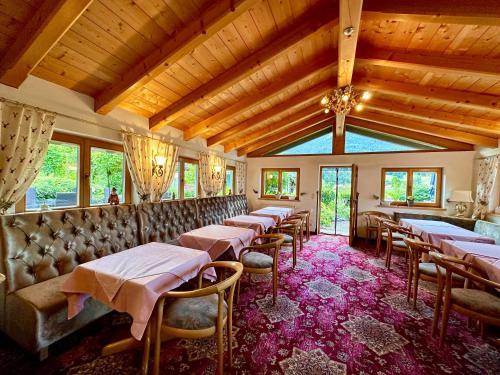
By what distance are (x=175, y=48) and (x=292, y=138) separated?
4552 mm

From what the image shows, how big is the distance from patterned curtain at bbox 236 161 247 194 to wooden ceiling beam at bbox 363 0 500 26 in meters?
4.66

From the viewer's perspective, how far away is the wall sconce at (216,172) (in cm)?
493

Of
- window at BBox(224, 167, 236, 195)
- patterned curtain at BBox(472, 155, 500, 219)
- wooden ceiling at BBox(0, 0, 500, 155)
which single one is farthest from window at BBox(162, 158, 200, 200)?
patterned curtain at BBox(472, 155, 500, 219)

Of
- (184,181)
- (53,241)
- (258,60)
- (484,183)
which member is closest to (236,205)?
(184,181)

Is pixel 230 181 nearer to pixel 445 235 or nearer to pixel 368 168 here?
pixel 368 168

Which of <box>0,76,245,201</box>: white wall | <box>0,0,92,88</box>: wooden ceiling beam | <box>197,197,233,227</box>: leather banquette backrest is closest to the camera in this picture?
<box>0,0,92,88</box>: wooden ceiling beam

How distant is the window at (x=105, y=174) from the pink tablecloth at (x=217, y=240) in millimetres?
1327

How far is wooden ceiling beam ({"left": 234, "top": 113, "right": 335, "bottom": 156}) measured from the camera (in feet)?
17.7

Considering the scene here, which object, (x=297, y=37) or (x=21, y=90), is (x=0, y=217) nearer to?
(x=21, y=90)

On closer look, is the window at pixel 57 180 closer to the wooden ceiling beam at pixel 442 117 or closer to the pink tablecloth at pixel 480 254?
the pink tablecloth at pixel 480 254

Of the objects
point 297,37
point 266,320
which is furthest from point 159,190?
point 297,37

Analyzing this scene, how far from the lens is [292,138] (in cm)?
616

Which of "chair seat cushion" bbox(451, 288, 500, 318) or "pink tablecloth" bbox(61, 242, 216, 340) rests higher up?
"pink tablecloth" bbox(61, 242, 216, 340)

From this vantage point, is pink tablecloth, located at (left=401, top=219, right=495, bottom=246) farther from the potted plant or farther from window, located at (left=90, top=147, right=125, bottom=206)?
window, located at (left=90, top=147, right=125, bottom=206)
